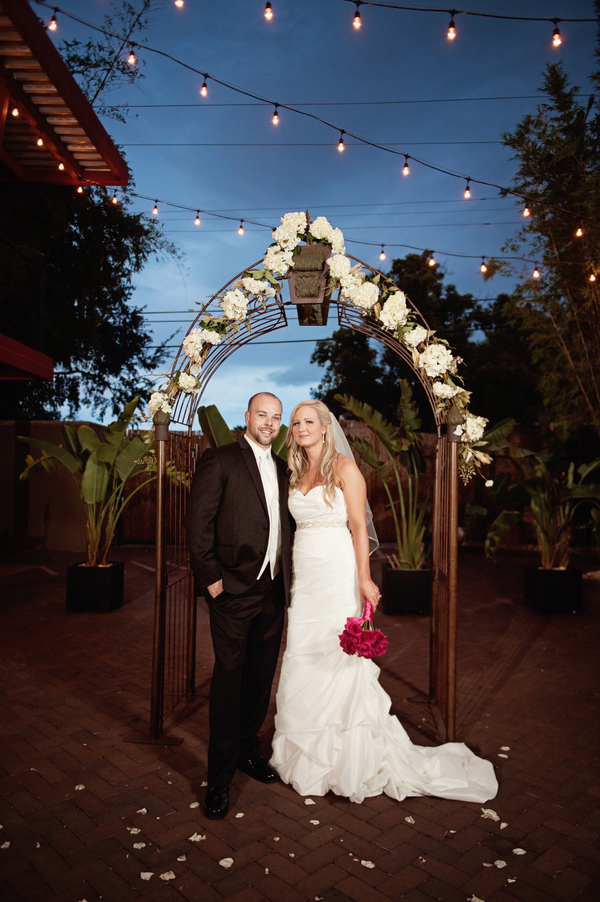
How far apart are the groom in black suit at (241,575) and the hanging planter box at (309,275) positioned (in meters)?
0.80

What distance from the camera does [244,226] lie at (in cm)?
1123

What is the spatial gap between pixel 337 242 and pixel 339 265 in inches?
6.0

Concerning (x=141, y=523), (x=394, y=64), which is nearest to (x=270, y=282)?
(x=394, y=64)

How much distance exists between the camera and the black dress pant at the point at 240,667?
3.02 metres

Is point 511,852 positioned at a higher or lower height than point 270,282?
lower

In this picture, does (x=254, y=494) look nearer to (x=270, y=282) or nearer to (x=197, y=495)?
(x=197, y=495)

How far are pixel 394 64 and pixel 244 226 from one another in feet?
13.3

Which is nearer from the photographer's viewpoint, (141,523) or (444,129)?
(444,129)

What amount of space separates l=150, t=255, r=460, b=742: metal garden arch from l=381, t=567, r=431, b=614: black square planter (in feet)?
8.33

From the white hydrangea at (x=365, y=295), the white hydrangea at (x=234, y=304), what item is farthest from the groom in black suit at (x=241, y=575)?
the white hydrangea at (x=365, y=295)

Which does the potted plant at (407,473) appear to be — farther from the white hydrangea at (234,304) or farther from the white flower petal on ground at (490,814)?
the white flower petal on ground at (490,814)

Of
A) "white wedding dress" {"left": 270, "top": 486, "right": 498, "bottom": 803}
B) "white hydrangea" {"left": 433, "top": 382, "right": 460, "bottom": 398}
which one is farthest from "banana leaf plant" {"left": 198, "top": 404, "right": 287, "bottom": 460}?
"white hydrangea" {"left": 433, "top": 382, "right": 460, "bottom": 398}

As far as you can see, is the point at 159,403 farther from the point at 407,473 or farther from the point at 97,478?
the point at 407,473

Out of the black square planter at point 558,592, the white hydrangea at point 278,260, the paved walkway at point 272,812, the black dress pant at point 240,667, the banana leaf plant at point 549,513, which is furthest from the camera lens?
the banana leaf plant at point 549,513
